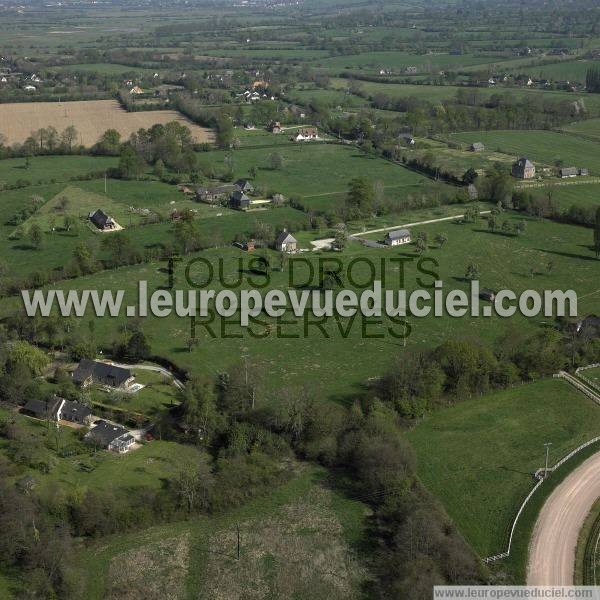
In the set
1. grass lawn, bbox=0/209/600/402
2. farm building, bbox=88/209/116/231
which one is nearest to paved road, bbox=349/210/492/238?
grass lawn, bbox=0/209/600/402

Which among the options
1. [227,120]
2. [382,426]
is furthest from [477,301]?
[227,120]

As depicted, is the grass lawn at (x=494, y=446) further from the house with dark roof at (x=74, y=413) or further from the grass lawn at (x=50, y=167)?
the grass lawn at (x=50, y=167)

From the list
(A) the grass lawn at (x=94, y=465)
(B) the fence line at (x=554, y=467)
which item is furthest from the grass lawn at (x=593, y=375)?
(A) the grass lawn at (x=94, y=465)

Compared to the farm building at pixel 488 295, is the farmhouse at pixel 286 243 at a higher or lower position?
higher

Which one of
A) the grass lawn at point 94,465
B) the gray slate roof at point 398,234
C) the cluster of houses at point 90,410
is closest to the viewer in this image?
the grass lawn at point 94,465

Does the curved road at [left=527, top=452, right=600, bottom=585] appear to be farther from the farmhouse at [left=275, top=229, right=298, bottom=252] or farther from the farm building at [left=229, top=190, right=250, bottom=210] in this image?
the farm building at [left=229, top=190, right=250, bottom=210]

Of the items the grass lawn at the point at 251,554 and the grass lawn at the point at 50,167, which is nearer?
the grass lawn at the point at 251,554

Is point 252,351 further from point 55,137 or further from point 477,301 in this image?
point 55,137

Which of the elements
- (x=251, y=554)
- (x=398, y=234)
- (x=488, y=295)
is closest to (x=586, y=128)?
(x=398, y=234)
